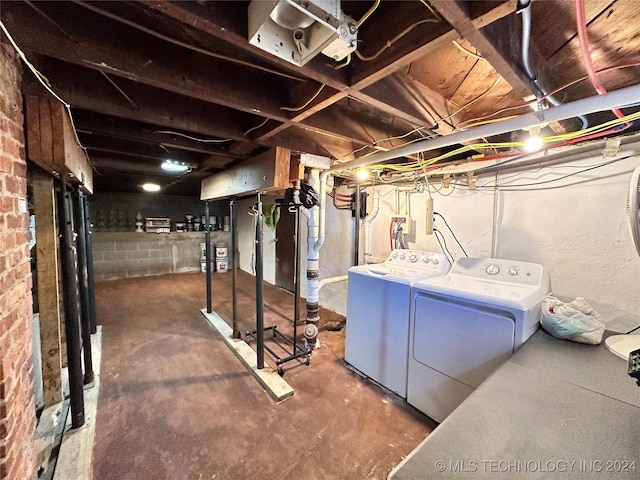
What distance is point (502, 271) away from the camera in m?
1.83

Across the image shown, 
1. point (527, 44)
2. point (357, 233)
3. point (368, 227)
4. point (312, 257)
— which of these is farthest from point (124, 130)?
point (368, 227)

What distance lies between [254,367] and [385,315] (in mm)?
1229

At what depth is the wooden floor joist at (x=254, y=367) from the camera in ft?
6.45

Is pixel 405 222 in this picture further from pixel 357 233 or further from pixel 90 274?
pixel 90 274

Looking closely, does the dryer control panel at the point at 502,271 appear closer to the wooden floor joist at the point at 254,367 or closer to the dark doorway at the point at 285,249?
the wooden floor joist at the point at 254,367

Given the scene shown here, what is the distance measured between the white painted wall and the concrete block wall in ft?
17.4

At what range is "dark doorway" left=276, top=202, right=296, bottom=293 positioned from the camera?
4530mm

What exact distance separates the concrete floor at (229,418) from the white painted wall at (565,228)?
54.5 inches

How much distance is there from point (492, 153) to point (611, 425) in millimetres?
1798

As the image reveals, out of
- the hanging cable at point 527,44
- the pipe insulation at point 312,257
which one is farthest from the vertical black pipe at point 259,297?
the hanging cable at point 527,44

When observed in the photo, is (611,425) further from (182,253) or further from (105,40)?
(182,253)

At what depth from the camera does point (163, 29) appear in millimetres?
914

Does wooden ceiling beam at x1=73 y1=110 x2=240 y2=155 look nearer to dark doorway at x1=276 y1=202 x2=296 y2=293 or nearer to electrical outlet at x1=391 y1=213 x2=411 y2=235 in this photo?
electrical outlet at x1=391 y1=213 x2=411 y2=235

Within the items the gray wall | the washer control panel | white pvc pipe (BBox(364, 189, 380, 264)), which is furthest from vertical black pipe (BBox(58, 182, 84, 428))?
the gray wall
